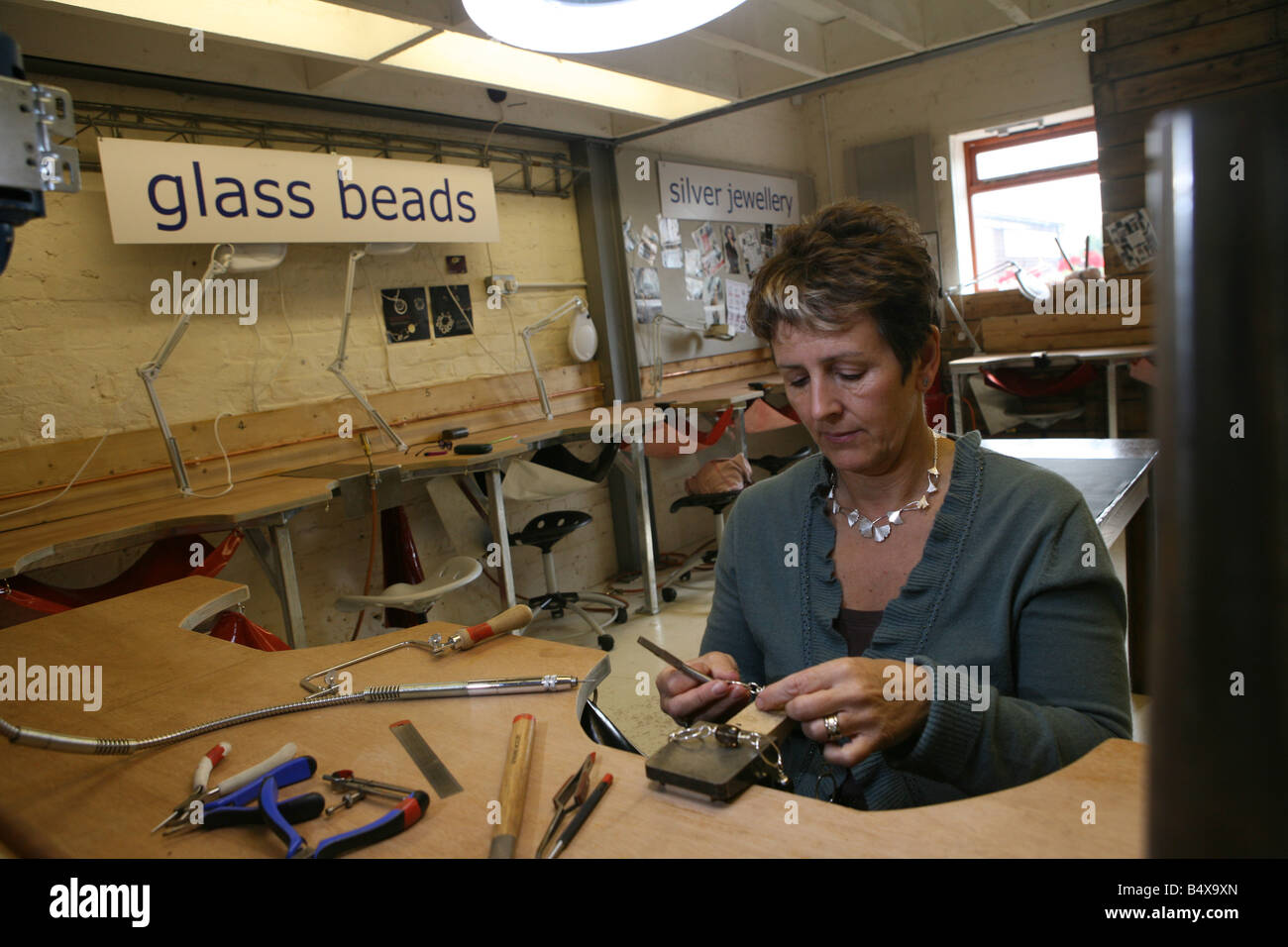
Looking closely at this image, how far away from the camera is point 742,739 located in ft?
3.13

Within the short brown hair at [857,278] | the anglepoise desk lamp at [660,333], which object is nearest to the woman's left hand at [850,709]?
the short brown hair at [857,278]

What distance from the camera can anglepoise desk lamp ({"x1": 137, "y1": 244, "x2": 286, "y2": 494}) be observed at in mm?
2984

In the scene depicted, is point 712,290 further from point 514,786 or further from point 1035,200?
point 514,786

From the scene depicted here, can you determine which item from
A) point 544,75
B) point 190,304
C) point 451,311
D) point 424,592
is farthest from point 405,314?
point 424,592

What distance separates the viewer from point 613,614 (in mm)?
4457

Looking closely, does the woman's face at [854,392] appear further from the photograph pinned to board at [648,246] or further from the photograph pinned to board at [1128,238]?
the photograph pinned to board at [1128,238]

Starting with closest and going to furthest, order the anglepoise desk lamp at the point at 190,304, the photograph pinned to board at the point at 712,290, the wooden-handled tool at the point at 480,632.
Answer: the wooden-handled tool at the point at 480,632
the anglepoise desk lamp at the point at 190,304
the photograph pinned to board at the point at 712,290

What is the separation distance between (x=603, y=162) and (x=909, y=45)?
190 cm

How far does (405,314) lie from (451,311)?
275 millimetres

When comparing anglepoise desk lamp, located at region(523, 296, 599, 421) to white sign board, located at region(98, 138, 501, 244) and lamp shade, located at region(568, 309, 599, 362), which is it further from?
white sign board, located at region(98, 138, 501, 244)

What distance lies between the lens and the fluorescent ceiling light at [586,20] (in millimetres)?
1476

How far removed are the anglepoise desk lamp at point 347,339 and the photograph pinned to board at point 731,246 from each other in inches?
112
